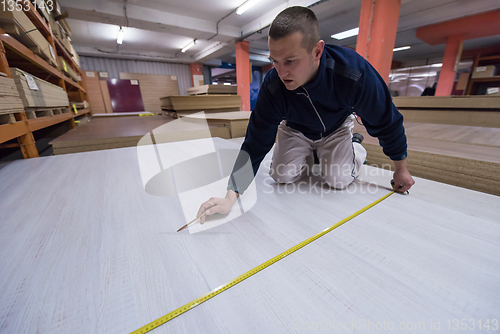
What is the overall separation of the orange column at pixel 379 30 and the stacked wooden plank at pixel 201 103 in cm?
241

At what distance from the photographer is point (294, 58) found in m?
0.74

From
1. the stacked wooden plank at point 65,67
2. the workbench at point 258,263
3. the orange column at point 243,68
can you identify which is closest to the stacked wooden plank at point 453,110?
the workbench at point 258,263

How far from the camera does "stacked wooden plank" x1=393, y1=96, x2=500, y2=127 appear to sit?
2521 millimetres

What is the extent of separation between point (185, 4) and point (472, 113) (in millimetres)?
5918

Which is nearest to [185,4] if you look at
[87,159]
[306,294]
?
[87,159]

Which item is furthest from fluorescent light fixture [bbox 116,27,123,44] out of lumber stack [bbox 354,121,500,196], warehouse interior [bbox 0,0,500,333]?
lumber stack [bbox 354,121,500,196]

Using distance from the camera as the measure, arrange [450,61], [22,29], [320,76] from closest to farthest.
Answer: [320,76], [22,29], [450,61]

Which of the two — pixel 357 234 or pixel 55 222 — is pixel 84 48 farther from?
pixel 357 234

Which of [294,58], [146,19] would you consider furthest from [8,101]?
[146,19]

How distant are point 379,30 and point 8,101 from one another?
441cm

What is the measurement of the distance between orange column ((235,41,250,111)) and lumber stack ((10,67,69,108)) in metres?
5.59

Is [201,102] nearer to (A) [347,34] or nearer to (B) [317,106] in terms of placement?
(B) [317,106]

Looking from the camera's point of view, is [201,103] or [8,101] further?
[201,103]

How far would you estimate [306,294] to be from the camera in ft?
1.76
